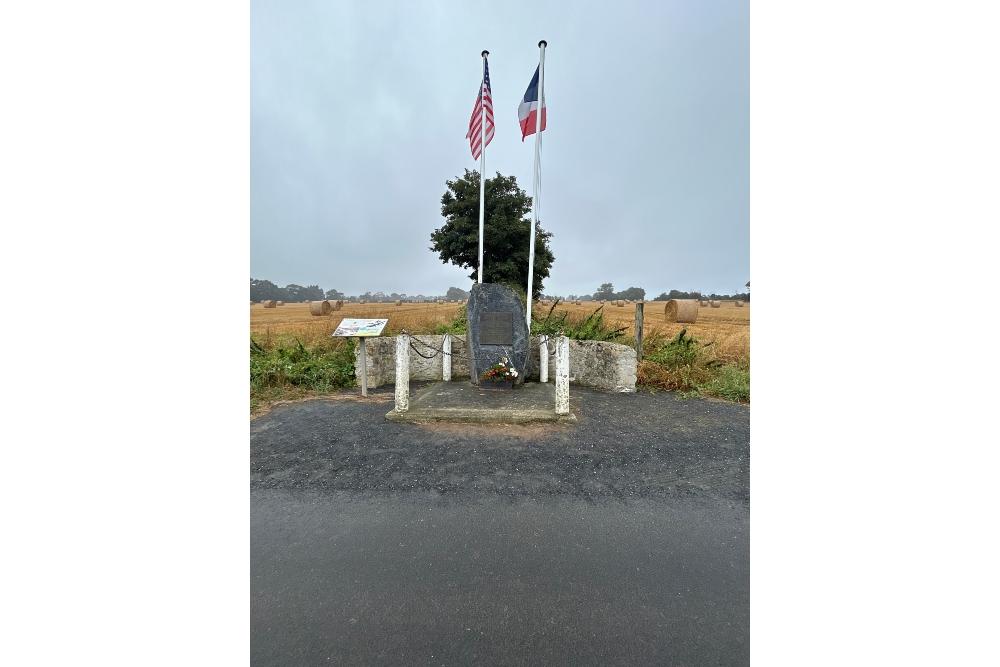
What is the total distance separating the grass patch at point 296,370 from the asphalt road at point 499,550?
2.03 meters

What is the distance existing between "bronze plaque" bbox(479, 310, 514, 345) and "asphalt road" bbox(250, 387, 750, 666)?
2.38 meters

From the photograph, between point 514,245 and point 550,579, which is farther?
point 514,245

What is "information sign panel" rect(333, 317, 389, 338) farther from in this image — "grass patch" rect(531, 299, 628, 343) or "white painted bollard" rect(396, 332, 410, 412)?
"grass patch" rect(531, 299, 628, 343)

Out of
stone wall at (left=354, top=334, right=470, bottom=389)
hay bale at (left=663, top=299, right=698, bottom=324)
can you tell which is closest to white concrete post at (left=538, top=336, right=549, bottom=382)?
stone wall at (left=354, top=334, right=470, bottom=389)

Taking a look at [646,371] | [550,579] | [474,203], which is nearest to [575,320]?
[646,371]

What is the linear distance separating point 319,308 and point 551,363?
44.1 ft

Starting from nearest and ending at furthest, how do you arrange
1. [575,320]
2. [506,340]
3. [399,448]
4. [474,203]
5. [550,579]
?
[550,579], [399,448], [506,340], [575,320], [474,203]

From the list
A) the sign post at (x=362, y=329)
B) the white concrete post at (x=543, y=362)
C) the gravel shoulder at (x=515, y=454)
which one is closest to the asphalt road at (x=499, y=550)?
the gravel shoulder at (x=515, y=454)

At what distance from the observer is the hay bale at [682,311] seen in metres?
16.1

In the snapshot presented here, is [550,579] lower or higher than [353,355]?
lower

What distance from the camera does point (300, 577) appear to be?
1.94m

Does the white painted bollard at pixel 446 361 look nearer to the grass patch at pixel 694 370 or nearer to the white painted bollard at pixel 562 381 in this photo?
the white painted bollard at pixel 562 381

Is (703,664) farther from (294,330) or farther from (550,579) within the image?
(294,330)

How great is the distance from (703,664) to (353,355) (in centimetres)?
705
